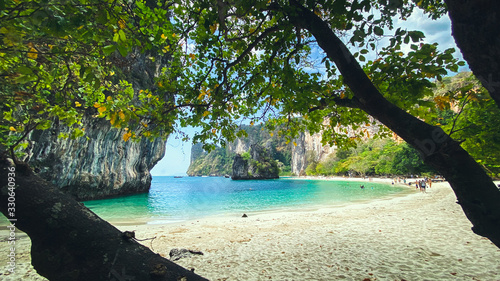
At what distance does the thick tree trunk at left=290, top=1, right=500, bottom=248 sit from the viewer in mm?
1577

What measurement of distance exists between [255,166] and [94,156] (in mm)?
80382

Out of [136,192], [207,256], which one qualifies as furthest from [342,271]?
[136,192]

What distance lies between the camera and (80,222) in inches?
51.8

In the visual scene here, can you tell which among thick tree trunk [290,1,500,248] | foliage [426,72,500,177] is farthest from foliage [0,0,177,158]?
foliage [426,72,500,177]

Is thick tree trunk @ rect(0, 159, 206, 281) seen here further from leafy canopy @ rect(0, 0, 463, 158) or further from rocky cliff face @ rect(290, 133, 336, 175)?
rocky cliff face @ rect(290, 133, 336, 175)

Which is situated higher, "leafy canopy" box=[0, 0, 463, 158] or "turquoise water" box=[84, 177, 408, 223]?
"leafy canopy" box=[0, 0, 463, 158]

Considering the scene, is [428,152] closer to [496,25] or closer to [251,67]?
[496,25]

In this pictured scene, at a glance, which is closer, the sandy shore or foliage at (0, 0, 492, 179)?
foliage at (0, 0, 492, 179)

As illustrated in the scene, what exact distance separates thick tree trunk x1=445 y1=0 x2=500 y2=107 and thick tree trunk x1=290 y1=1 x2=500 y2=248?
50 centimetres

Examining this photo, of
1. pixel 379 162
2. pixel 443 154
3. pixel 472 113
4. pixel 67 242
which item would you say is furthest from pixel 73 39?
pixel 379 162

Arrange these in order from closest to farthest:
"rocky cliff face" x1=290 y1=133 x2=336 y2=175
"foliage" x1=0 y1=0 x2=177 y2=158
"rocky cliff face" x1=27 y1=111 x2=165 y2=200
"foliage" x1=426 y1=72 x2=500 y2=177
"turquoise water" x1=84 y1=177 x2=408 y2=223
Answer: "foliage" x1=0 y1=0 x2=177 y2=158, "foliage" x1=426 y1=72 x2=500 y2=177, "turquoise water" x1=84 y1=177 x2=408 y2=223, "rocky cliff face" x1=27 y1=111 x2=165 y2=200, "rocky cliff face" x1=290 y1=133 x2=336 y2=175

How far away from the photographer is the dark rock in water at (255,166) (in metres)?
101

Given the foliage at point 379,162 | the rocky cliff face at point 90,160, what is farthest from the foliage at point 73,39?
the foliage at point 379,162

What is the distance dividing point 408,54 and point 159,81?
3620 mm
